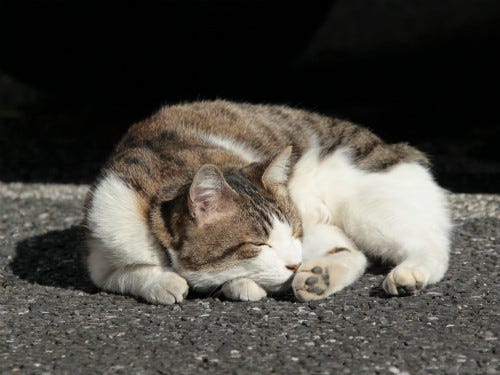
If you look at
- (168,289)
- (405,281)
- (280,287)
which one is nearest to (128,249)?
(168,289)

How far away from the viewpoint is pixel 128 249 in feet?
14.2

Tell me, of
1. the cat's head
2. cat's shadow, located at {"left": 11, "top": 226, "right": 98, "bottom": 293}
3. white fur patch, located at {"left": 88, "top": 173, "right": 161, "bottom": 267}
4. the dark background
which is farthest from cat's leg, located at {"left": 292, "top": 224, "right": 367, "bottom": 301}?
the dark background

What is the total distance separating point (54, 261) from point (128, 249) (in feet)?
4.16

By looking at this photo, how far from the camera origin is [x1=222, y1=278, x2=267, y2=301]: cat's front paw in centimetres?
418

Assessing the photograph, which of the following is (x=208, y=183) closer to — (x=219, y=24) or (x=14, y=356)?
(x=14, y=356)

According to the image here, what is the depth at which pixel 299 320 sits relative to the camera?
13.1 ft

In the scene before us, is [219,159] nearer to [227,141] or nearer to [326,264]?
[227,141]

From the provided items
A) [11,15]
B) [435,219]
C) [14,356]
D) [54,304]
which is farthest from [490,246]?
[11,15]

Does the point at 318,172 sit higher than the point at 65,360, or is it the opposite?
the point at 318,172

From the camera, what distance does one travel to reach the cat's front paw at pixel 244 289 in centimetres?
418

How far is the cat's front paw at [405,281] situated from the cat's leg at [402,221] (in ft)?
0.07

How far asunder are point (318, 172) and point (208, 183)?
1334mm

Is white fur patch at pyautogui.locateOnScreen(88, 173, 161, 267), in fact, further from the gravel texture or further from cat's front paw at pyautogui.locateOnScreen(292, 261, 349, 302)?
cat's front paw at pyautogui.locateOnScreen(292, 261, 349, 302)

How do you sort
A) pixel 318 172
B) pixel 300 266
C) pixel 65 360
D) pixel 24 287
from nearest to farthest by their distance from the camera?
pixel 65 360, pixel 300 266, pixel 24 287, pixel 318 172
